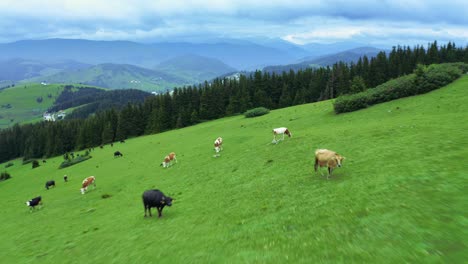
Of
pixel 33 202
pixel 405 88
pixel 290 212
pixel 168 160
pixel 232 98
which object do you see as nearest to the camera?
pixel 290 212

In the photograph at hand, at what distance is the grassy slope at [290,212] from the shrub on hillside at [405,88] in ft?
47.6

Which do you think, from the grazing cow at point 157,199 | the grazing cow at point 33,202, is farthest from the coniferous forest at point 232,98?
the grazing cow at point 157,199

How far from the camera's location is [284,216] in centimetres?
1541

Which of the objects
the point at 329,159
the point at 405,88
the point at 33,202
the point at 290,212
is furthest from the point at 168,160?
the point at 405,88

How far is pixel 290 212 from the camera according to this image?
15.8 meters

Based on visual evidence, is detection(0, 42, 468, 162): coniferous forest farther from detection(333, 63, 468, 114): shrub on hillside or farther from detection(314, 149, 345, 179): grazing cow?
detection(314, 149, 345, 179): grazing cow

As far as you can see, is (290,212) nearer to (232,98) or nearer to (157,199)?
(157,199)

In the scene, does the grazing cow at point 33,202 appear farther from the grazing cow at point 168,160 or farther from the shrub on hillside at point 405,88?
the shrub on hillside at point 405,88

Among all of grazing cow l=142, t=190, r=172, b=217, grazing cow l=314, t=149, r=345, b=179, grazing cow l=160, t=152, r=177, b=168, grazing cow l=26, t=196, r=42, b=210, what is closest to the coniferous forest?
grazing cow l=160, t=152, r=177, b=168

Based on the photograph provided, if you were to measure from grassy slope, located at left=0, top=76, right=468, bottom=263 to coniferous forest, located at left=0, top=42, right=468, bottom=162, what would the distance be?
83848 millimetres

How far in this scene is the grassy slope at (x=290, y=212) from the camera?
426 inches

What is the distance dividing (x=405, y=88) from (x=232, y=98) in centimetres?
7491

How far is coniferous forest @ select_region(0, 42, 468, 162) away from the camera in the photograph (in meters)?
116

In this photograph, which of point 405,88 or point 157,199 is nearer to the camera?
point 157,199
